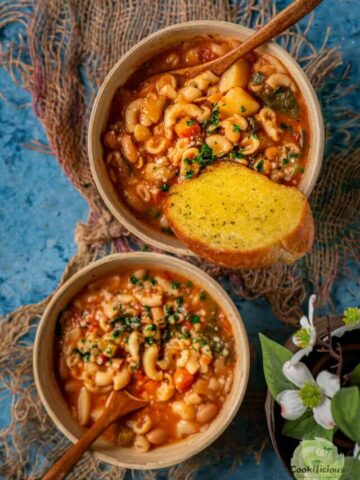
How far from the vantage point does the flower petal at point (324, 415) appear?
5.80 feet

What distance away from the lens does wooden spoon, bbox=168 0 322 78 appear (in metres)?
2.29

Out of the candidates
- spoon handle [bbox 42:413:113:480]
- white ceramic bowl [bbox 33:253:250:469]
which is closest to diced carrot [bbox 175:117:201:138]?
white ceramic bowl [bbox 33:253:250:469]

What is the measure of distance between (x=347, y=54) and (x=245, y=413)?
1.44 m

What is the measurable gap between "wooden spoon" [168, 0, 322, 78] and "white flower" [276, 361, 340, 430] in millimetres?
1117

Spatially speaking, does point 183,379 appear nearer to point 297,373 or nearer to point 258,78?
point 297,373

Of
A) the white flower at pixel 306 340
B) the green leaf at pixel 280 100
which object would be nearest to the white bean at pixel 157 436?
the white flower at pixel 306 340

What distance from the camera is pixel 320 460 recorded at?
1892mm

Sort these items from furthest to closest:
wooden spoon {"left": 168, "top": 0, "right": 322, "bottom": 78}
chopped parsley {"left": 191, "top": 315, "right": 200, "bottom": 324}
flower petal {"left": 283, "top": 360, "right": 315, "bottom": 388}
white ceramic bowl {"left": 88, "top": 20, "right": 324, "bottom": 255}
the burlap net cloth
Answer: the burlap net cloth
chopped parsley {"left": 191, "top": 315, "right": 200, "bottom": 324}
white ceramic bowl {"left": 88, "top": 20, "right": 324, "bottom": 255}
wooden spoon {"left": 168, "top": 0, "right": 322, "bottom": 78}
flower petal {"left": 283, "top": 360, "right": 315, "bottom": 388}

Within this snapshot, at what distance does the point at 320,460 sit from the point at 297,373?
29cm

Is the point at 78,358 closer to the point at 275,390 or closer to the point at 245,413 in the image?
the point at 245,413

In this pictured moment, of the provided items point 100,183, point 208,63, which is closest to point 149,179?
point 100,183

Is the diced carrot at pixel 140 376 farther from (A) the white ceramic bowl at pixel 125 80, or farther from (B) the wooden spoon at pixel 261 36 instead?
(B) the wooden spoon at pixel 261 36

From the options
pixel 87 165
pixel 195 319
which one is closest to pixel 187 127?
pixel 87 165

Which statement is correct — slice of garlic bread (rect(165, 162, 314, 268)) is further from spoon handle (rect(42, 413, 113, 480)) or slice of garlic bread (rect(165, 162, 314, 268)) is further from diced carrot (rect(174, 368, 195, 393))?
spoon handle (rect(42, 413, 113, 480))
